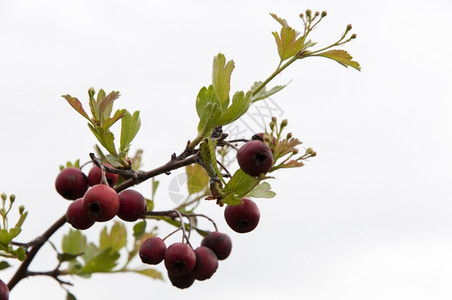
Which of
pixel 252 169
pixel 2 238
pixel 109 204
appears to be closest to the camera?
pixel 252 169

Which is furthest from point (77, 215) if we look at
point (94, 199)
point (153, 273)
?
point (153, 273)

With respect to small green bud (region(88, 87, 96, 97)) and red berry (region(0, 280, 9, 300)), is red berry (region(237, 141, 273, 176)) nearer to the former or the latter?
small green bud (region(88, 87, 96, 97))

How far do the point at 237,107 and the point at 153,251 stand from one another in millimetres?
632

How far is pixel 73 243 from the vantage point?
2.86 meters

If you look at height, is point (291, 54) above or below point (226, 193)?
above

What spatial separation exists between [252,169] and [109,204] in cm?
49

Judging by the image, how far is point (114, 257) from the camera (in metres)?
2.68

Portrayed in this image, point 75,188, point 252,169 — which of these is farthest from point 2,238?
point 252,169

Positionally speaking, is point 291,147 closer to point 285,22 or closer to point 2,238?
point 285,22

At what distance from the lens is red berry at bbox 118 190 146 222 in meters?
2.42

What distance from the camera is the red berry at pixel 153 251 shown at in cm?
257

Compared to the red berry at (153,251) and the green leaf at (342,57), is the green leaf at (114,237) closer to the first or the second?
the red berry at (153,251)

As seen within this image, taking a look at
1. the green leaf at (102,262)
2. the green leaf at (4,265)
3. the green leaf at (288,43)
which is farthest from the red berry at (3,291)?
the green leaf at (288,43)

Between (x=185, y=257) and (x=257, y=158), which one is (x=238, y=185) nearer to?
(x=257, y=158)
